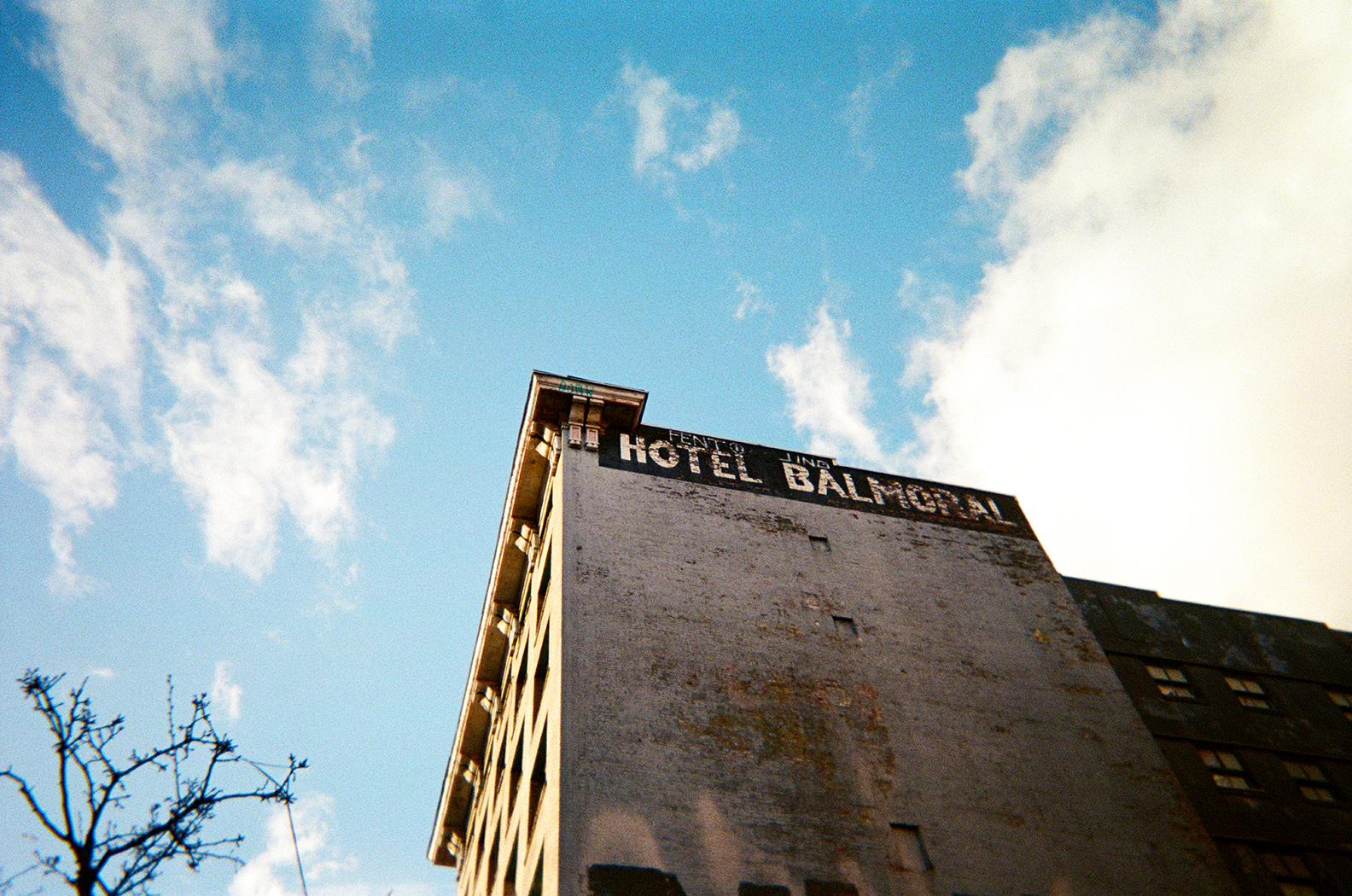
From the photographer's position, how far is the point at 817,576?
2059cm

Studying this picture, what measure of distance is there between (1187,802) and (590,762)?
12180 millimetres

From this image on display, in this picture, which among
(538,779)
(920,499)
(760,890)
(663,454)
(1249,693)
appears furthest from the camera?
(920,499)

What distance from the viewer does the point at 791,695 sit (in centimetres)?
1766

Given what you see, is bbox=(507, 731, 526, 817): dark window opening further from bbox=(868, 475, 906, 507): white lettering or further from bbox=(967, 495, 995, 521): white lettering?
bbox=(967, 495, 995, 521): white lettering

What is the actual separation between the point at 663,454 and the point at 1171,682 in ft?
44.3

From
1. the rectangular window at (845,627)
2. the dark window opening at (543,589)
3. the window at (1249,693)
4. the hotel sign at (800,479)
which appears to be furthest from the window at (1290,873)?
the dark window opening at (543,589)

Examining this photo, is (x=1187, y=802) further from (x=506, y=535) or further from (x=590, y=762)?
(x=506, y=535)

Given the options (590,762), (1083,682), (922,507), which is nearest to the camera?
(590,762)

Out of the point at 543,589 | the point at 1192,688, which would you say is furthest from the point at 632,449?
the point at 1192,688

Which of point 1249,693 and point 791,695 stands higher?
point 1249,693

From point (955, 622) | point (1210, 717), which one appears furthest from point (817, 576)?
point (1210, 717)

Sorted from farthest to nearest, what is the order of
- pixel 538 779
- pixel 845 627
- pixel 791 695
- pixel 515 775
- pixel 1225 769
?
1. pixel 515 775
2. pixel 1225 769
3. pixel 845 627
4. pixel 538 779
5. pixel 791 695

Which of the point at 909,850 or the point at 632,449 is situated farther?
the point at 632,449

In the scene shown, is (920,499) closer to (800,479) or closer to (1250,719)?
(800,479)
